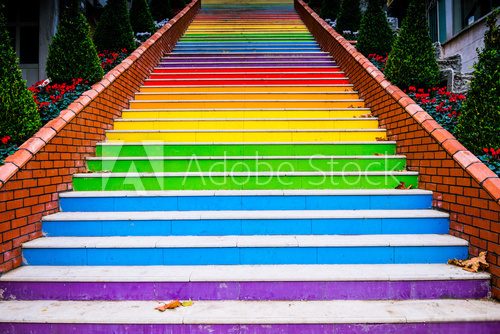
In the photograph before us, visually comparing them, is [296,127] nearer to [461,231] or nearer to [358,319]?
[461,231]

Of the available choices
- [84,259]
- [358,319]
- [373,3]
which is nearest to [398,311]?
[358,319]

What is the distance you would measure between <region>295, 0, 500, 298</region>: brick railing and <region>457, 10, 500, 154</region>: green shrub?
29cm

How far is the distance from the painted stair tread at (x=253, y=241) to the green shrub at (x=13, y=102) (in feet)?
4.29

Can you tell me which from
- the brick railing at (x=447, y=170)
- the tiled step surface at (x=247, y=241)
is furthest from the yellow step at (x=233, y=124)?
the brick railing at (x=447, y=170)

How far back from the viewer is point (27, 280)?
2678mm

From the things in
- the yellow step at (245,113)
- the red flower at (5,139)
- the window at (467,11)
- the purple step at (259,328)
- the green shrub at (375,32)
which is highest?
the window at (467,11)

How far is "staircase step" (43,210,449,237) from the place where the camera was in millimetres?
3217

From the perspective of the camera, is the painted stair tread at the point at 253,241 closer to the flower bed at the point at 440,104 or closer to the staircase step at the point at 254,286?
the staircase step at the point at 254,286

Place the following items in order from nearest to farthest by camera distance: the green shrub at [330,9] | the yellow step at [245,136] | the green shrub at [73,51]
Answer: the yellow step at [245,136]
the green shrub at [73,51]
the green shrub at [330,9]

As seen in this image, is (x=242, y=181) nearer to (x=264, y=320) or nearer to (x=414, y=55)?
(x=264, y=320)

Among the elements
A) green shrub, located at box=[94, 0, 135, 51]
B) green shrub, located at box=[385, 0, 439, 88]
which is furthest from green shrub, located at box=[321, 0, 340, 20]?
green shrub, located at box=[385, 0, 439, 88]

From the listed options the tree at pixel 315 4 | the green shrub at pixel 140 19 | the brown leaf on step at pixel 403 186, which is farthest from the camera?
the tree at pixel 315 4

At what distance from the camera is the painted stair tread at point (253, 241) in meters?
2.95

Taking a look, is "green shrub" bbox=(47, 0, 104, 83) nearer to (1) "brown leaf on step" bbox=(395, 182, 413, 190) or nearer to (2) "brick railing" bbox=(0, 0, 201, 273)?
(2) "brick railing" bbox=(0, 0, 201, 273)
